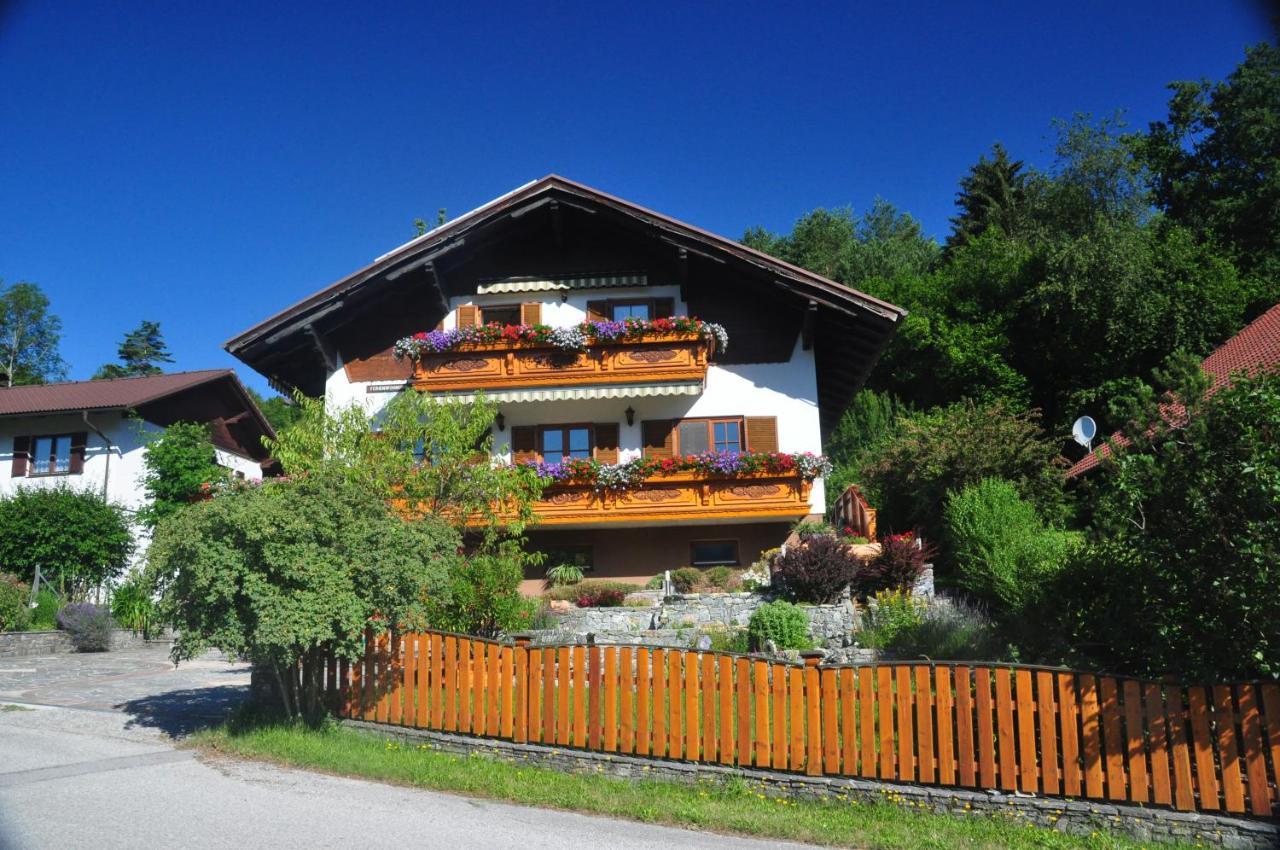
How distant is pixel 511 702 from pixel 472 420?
738cm

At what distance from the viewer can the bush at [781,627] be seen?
1511cm

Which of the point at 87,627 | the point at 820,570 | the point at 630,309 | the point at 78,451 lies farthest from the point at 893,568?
the point at 78,451

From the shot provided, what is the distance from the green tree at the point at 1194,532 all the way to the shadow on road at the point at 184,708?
11048 mm

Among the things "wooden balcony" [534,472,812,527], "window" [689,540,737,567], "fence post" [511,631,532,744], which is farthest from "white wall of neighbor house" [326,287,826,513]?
"fence post" [511,631,532,744]

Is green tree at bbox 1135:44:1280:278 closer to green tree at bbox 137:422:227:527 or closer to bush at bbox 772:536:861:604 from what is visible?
bush at bbox 772:536:861:604

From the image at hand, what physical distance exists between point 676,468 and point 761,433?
277cm

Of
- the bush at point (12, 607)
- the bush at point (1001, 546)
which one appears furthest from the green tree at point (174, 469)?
the bush at point (1001, 546)

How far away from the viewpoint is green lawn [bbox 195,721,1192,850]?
314 inches

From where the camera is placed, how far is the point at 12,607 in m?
23.3

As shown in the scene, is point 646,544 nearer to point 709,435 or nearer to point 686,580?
point 686,580

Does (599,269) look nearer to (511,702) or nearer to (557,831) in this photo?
(511,702)

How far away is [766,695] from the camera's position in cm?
912

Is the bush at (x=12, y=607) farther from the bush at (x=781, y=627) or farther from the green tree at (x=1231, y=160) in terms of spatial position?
the green tree at (x=1231, y=160)

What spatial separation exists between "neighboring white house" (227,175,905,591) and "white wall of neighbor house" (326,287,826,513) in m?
0.04
